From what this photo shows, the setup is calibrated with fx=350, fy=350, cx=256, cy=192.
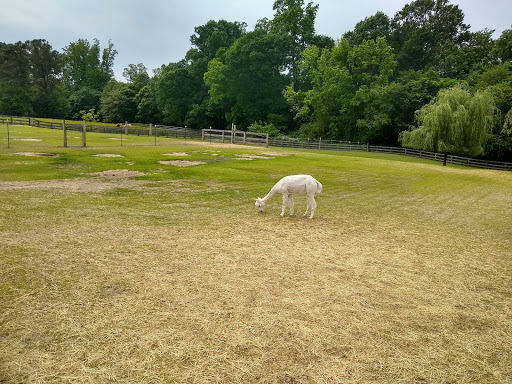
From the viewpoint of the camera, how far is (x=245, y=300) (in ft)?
18.5

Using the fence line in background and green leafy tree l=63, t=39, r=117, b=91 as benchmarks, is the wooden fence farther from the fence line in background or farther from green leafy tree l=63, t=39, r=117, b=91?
green leafy tree l=63, t=39, r=117, b=91

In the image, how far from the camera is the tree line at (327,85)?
39.3 meters

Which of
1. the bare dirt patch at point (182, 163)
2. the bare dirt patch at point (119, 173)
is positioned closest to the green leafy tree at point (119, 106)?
the bare dirt patch at point (182, 163)

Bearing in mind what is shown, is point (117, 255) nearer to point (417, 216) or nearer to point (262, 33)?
point (417, 216)

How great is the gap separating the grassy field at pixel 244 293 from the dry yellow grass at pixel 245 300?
0.03 meters

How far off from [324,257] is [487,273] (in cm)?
337

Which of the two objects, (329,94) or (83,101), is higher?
(329,94)

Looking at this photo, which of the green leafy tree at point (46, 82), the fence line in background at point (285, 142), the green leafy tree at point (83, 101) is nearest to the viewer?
the fence line in background at point (285, 142)

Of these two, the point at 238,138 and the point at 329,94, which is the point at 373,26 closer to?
the point at 329,94

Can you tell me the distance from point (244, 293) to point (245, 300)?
254 mm

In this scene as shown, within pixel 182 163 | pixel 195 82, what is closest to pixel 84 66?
pixel 195 82

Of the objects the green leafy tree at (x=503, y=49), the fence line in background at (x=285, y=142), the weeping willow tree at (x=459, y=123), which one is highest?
the green leafy tree at (x=503, y=49)

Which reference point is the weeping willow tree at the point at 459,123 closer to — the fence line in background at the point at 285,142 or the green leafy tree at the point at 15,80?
the fence line in background at the point at 285,142

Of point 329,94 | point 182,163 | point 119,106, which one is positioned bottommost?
point 182,163
